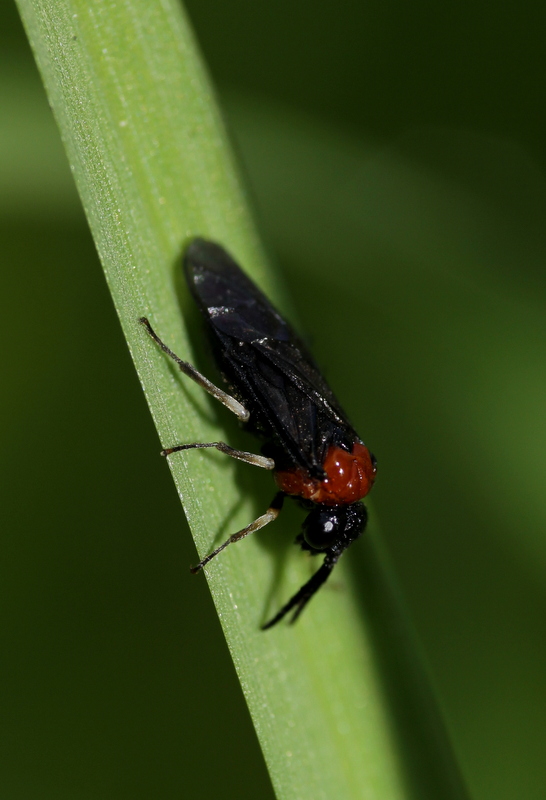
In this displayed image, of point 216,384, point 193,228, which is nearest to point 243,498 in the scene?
point 216,384

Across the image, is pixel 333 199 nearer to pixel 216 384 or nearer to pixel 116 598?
pixel 216 384

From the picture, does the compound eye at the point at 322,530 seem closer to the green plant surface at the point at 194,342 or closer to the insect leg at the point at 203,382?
the green plant surface at the point at 194,342

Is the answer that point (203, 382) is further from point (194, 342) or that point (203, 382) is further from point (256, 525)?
point (256, 525)

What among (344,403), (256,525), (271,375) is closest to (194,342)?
(271,375)

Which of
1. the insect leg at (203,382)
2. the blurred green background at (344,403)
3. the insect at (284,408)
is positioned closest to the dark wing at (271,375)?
the insect at (284,408)

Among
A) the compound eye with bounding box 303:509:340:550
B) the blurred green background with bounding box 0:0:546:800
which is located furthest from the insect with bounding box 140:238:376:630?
the blurred green background with bounding box 0:0:546:800
